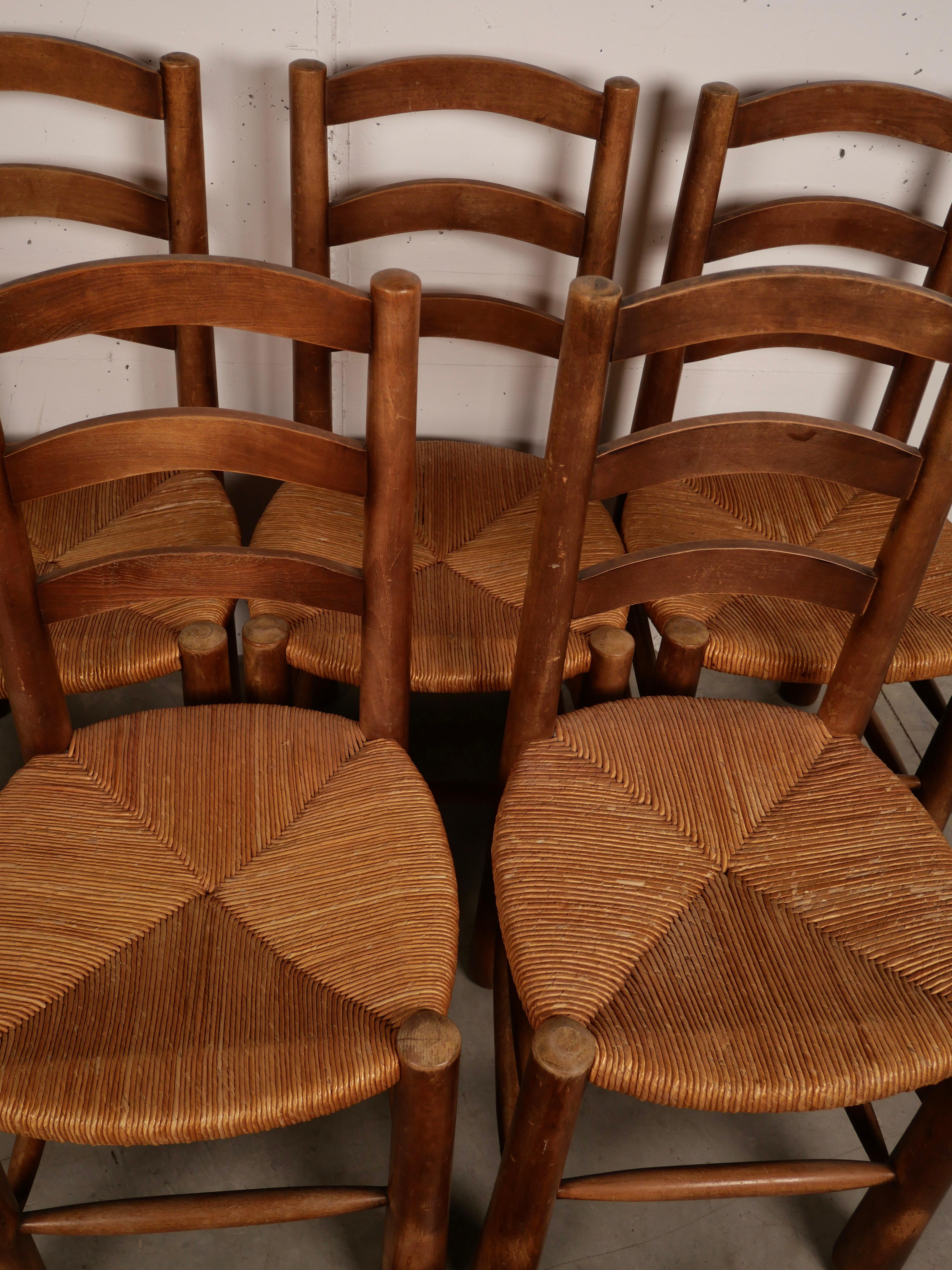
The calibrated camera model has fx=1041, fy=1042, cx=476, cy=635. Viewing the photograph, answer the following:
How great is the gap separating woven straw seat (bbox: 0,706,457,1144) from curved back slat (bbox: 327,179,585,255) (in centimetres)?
64

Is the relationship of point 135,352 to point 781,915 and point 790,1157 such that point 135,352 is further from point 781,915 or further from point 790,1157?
point 790,1157

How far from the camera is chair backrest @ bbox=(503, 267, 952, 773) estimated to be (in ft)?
2.82

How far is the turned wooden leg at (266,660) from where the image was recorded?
116cm

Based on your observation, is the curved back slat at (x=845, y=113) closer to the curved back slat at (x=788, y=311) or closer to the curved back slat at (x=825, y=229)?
the curved back slat at (x=825, y=229)

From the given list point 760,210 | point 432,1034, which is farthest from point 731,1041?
point 760,210

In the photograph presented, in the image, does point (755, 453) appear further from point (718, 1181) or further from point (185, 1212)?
point (185, 1212)

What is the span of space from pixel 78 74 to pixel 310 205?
0.30 meters

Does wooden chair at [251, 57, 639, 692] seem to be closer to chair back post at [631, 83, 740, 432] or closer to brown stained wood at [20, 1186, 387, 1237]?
chair back post at [631, 83, 740, 432]

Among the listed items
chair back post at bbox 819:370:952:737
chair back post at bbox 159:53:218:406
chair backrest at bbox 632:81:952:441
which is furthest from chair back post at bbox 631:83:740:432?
chair back post at bbox 159:53:218:406

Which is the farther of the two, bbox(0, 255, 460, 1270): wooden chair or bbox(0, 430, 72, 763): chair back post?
bbox(0, 430, 72, 763): chair back post

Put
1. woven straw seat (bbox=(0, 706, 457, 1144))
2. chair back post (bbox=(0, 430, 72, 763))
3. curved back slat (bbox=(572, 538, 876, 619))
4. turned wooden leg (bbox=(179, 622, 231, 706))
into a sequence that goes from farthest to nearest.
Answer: turned wooden leg (bbox=(179, 622, 231, 706)), curved back slat (bbox=(572, 538, 876, 619)), chair back post (bbox=(0, 430, 72, 763)), woven straw seat (bbox=(0, 706, 457, 1144))

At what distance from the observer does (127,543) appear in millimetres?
1306

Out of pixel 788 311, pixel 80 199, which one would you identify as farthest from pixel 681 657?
pixel 80 199

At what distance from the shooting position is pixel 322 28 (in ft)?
4.19
